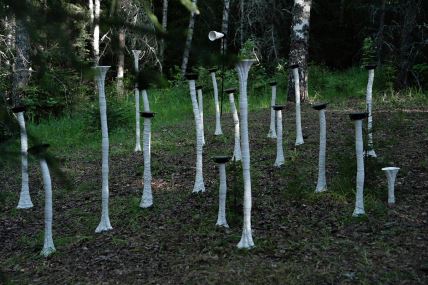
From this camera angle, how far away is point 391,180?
5.09 m

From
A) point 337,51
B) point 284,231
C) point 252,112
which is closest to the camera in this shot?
point 284,231

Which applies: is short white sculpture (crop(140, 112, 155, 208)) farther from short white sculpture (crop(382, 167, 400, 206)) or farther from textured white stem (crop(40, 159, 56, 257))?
short white sculpture (crop(382, 167, 400, 206))

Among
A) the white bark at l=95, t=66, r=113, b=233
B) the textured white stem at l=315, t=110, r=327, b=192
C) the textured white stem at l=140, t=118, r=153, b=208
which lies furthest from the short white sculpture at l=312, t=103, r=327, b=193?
the white bark at l=95, t=66, r=113, b=233

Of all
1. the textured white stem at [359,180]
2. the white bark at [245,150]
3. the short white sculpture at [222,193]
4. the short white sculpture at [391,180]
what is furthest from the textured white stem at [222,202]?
the short white sculpture at [391,180]

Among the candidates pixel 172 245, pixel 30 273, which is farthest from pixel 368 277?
pixel 30 273

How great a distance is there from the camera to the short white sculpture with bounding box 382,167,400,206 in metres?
5.03

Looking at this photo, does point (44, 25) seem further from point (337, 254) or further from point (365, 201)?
point (365, 201)

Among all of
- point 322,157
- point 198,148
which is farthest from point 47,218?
point 322,157

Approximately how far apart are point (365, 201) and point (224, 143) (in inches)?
129

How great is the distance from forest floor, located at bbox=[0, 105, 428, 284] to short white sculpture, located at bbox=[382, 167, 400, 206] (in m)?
0.08

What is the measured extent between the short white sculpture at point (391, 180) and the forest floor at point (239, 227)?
77 mm

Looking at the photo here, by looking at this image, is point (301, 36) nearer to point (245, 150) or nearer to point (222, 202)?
point (222, 202)

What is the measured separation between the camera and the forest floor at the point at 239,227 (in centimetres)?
417

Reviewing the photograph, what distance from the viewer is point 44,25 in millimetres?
2273
